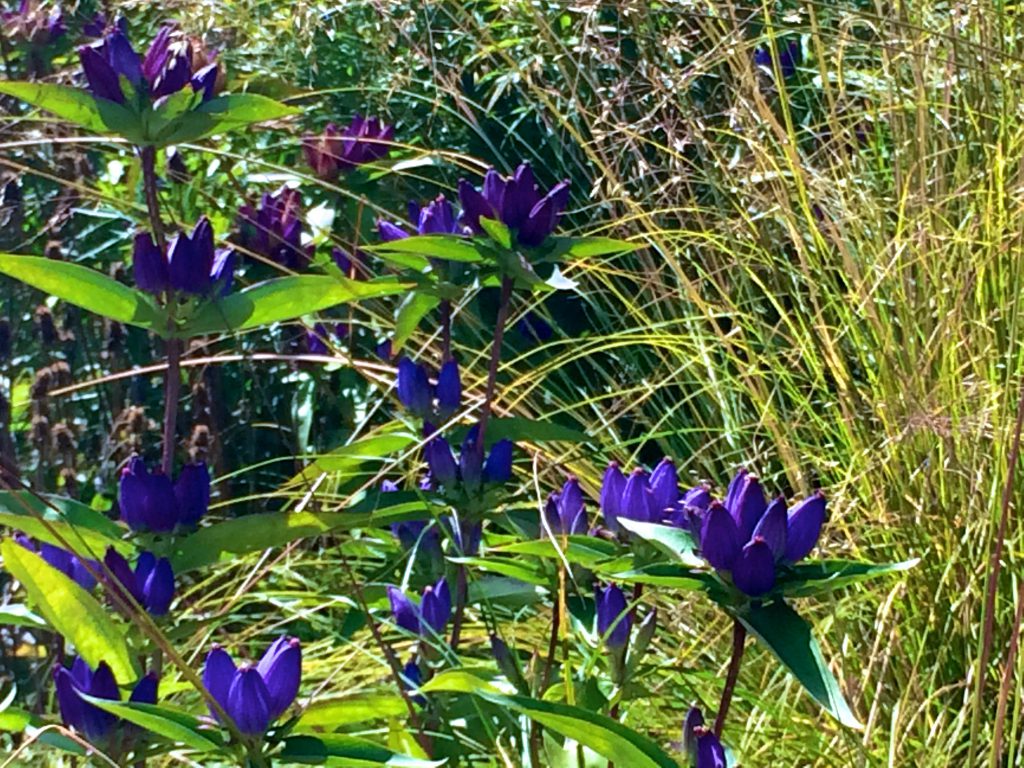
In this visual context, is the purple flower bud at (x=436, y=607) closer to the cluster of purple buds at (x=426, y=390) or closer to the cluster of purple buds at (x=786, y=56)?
the cluster of purple buds at (x=426, y=390)

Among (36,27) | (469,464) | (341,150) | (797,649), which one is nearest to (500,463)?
(469,464)

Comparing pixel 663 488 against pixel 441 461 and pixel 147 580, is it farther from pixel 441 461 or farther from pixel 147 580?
pixel 147 580

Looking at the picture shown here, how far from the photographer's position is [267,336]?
191 cm

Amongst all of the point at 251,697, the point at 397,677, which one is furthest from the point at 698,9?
the point at 251,697

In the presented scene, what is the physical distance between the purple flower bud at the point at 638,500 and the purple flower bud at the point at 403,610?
0.63 feet

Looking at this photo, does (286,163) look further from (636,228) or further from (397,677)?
(397,677)

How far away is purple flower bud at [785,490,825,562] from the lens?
2.45 feet

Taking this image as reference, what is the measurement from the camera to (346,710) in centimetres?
87

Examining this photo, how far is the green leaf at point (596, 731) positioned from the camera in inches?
26.9

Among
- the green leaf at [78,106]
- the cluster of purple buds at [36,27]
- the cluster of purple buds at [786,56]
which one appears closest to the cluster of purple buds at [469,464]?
the green leaf at [78,106]

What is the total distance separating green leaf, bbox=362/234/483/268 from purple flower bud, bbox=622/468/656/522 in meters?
0.21

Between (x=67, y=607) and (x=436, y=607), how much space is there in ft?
0.86

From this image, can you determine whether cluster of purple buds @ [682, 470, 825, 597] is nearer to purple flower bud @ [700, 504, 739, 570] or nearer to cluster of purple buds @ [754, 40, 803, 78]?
purple flower bud @ [700, 504, 739, 570]

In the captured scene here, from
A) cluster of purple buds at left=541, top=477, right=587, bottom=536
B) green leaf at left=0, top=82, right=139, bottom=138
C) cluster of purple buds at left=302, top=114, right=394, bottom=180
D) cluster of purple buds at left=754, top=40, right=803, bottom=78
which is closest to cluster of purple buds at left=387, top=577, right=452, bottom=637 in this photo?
cluster of purple buds at left=541, top=477, right=587, bottom=536
